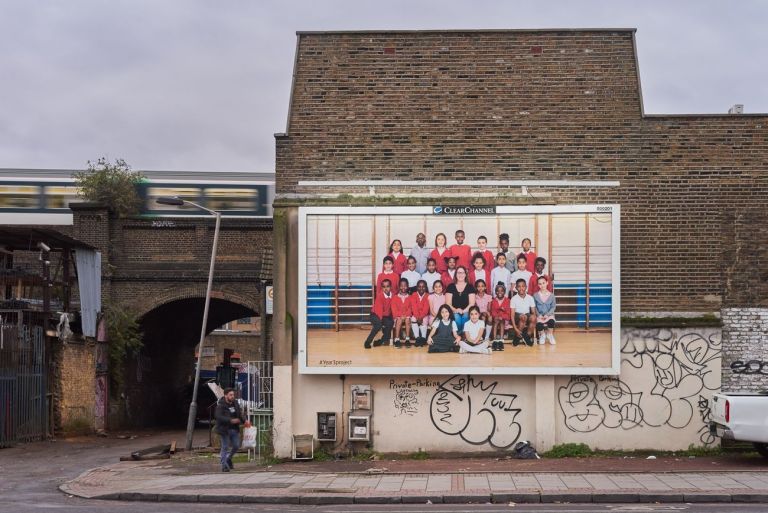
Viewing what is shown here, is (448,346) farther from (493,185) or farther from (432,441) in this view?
(493,185)

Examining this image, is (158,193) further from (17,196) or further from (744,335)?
(744,335)

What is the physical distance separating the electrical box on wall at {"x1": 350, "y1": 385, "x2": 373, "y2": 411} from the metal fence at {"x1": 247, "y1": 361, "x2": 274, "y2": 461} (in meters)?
1.86

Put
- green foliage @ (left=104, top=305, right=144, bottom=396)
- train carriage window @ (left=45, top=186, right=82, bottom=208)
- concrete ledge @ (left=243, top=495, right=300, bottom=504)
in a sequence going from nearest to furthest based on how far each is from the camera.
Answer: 1. concrete ledge @ (left=243, top=495, right=300, bottom=504)
2. green foliage @ (left=104, top=305, right=144, bottom=396)
3. train carriage window @ (left=45, top=186, right=82, bottom=208)

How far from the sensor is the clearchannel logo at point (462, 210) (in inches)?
754

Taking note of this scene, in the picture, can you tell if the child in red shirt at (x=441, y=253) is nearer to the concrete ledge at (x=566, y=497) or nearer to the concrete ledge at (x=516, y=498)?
the concrete ledge at (x=516, y=498)

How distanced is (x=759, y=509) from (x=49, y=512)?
30.3ft

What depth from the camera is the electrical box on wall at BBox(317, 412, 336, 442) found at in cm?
1933

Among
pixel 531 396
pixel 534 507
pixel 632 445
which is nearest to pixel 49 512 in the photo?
pixel 534 507

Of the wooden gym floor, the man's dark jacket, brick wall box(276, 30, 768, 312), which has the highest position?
brick wall box(276, 30, 768, 312)

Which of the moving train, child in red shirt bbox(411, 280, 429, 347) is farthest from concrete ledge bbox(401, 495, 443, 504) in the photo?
the moving train

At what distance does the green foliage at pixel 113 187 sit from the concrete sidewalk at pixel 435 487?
2160 cm

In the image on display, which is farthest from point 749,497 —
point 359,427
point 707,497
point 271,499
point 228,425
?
point 228,425

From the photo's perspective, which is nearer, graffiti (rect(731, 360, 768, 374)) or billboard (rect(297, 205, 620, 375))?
billboard (rect(297, 205, 620, 375))

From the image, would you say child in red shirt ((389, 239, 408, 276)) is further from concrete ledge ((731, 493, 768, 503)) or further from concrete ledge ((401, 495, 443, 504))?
concrete ledge ((731, 493, 768, 503))
